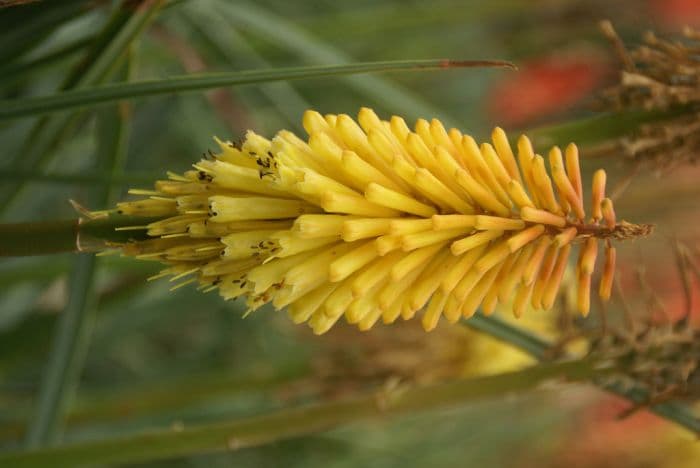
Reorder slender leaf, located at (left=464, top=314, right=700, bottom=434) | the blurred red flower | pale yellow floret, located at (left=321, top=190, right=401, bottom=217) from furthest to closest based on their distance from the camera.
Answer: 1. the blurred red flower
2. slender leaf, located at (left=464, top=314, right=700, bottom=434)
3. pale yellow floret, located at (left=321, top=190, right=401, bottom=217)

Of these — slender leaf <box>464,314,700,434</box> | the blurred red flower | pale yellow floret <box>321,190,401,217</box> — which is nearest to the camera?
pale yellow floret <box>321,190,401,217</box>

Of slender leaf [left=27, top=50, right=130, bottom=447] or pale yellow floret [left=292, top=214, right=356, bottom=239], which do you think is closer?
pale yellow floret [left=292, top=214, right=356, bottom=239]

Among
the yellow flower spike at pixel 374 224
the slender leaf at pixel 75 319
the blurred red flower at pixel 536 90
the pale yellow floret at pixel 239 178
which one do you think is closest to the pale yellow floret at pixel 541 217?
the yellow flower spike at pixel 374 224

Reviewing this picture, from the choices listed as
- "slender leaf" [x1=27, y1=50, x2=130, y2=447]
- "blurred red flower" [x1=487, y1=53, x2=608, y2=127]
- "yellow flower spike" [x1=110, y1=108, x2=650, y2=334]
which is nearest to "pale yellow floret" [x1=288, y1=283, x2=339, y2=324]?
"yellow flower spike" [x1=110, y1=108, x2=650, y2=334]

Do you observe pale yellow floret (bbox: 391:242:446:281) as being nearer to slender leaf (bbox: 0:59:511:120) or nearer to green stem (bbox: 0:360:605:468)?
slender leaf (bbox: 0:59:511:120)

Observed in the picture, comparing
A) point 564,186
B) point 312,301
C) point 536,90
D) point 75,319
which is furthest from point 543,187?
point 536,90

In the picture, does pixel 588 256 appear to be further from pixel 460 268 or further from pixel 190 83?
pixel 190 83

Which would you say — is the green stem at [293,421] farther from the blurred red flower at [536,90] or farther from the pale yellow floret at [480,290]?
the blurred red flower at [536,90]
